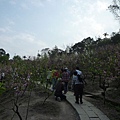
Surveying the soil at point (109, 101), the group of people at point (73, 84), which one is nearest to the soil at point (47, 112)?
the group of people at point (73, 84)

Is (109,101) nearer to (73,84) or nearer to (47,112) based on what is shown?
(73,84)

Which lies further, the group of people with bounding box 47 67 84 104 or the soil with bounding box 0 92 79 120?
the group of people with bounding box 47 67 84 104

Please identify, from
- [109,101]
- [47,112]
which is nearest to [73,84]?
[47,112]

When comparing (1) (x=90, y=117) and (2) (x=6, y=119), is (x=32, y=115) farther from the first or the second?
(1) (x=90, y=117)

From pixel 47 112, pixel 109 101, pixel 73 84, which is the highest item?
pixel 73 84

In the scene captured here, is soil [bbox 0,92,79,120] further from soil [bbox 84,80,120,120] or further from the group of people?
soil [bbox 84,80,120,120]

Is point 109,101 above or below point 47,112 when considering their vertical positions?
above

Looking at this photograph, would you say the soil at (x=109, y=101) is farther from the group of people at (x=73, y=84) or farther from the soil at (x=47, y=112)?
the soil at (x=47, y=112)

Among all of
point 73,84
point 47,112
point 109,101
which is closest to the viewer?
point 47,112

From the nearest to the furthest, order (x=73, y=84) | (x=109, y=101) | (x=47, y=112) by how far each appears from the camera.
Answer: (x=47, y=112)
(x=73, y=84)
(x=109, y=101)

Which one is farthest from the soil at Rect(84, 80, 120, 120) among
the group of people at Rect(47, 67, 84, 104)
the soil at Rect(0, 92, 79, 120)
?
the soil at Rect(0, 92, 79, 120)

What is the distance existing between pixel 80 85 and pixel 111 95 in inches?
137

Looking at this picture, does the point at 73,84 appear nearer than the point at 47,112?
No

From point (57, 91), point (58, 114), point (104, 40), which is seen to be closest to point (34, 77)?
point (57, 91)
